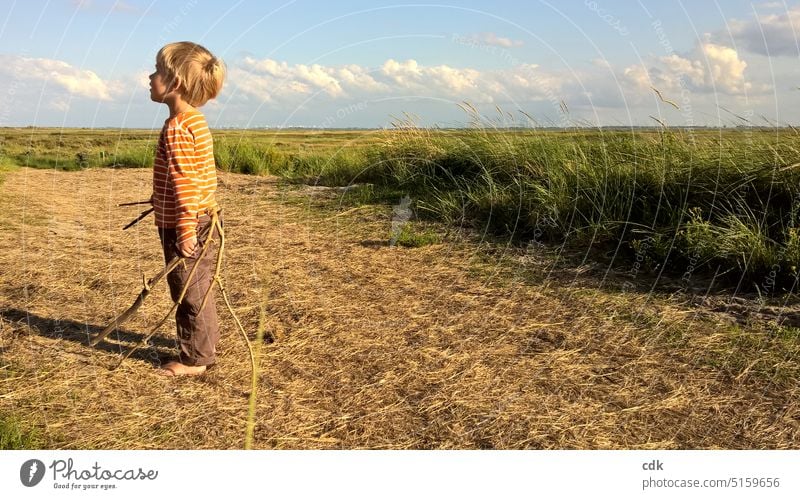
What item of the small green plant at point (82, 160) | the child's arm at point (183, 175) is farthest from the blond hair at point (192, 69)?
the small green plant at point (82, 160)

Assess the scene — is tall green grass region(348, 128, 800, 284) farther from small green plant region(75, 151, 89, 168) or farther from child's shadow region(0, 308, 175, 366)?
small green plant region(75, 151, 89, 168)

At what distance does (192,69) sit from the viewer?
275cm

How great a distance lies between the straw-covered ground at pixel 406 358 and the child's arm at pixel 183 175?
31.2 inches

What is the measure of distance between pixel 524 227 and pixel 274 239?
2.32 meters

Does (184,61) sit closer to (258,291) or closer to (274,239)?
(258,291)

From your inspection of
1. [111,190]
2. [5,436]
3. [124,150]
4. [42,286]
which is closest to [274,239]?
[42,286]

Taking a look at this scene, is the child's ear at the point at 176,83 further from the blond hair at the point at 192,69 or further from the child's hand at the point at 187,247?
the child's hand at the point at 187,247

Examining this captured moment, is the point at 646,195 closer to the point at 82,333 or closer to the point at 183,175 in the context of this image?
the point at 183,175

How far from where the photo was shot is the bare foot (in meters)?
3.04

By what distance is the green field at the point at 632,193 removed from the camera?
4.40 meters

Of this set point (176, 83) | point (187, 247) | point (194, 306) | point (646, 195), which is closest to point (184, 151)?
point (176, 83)

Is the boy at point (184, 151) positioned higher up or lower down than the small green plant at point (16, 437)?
higher up
